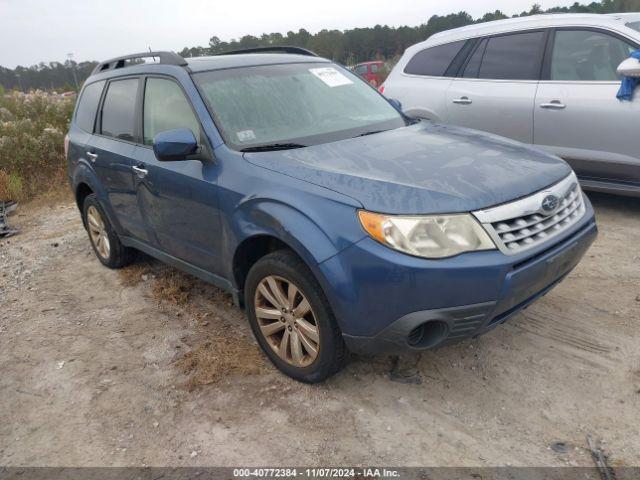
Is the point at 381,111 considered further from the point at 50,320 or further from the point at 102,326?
the point at 50,320

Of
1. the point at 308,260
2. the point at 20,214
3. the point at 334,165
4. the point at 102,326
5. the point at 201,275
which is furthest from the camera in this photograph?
the point at 20,214

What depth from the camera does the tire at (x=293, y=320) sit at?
2633 millimetres

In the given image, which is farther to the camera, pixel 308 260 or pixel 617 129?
pixel 617 129

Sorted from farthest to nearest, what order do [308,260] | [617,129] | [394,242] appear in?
1. [617,129]
2. [308,260]
3. [394,242]

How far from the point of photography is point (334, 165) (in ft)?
9.04

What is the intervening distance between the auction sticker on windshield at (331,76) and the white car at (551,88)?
6.69 feet

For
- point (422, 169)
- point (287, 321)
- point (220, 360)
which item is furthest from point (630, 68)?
point (220, 360)

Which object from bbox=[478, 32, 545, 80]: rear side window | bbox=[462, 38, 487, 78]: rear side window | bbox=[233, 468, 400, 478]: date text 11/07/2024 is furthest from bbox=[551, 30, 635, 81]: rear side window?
bbox=[233, 468, 400, 478]: date text 11/07/2024

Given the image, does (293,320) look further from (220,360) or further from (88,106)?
(88,106)

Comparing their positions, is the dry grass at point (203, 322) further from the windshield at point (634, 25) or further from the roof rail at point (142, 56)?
the windshield at point (634, 25)

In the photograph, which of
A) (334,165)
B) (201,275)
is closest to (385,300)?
(334,165)

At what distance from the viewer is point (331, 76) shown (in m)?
3.86

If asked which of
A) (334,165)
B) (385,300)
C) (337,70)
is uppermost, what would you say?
(337,70)

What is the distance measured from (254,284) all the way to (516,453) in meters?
1.52
